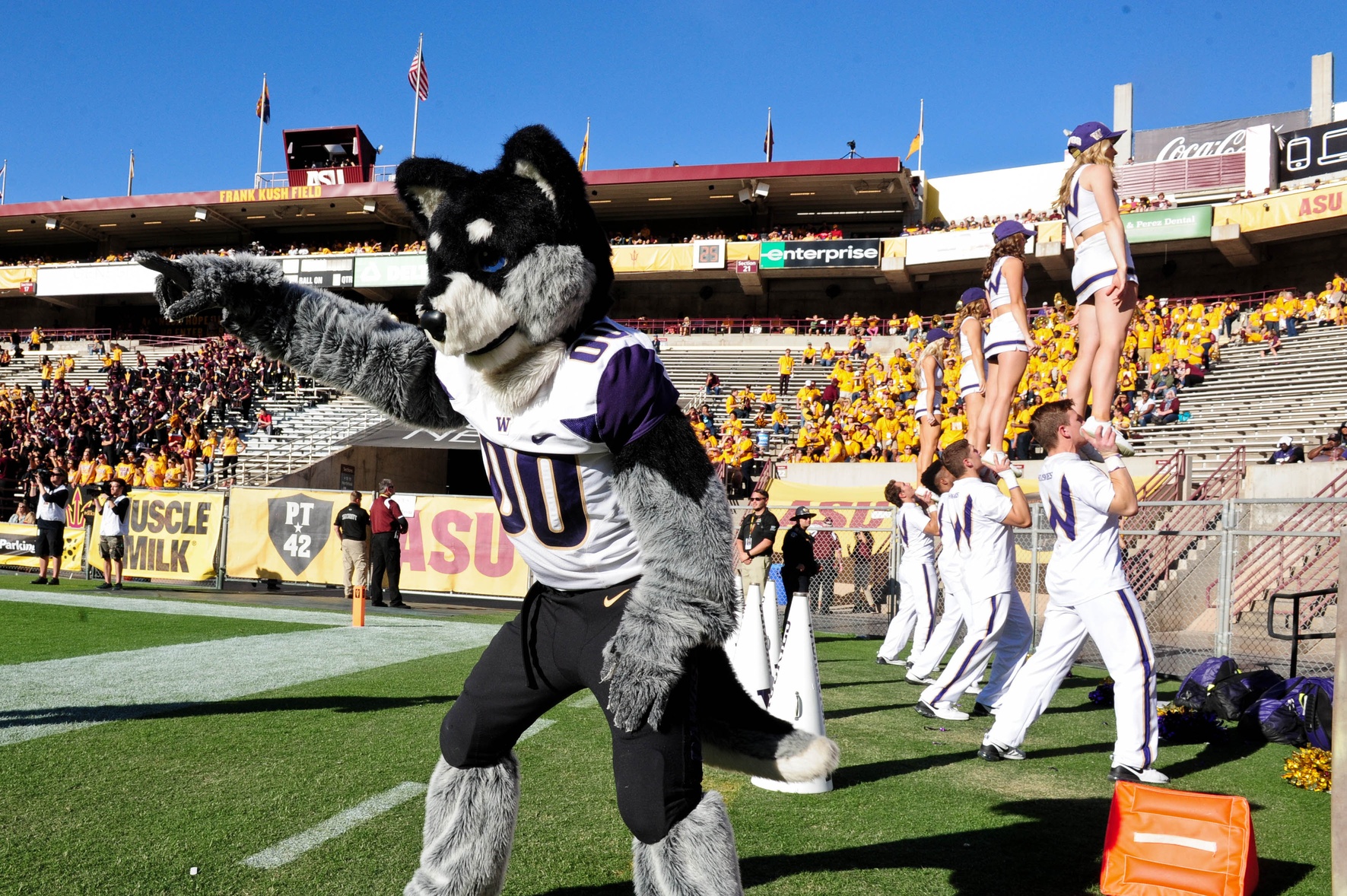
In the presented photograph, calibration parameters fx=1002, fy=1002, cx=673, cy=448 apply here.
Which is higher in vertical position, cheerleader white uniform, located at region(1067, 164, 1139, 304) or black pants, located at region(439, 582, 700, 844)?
cheerleader white uniform, located at region(1067, 164, 1139, 304)

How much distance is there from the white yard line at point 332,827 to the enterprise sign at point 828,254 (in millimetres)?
28474

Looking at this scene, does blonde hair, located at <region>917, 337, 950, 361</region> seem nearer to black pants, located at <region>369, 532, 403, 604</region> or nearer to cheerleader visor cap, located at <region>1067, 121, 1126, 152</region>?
cheerleader visor cap, located at <region>1067, 121, 1126, 152</region>

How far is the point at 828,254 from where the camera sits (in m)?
30.9

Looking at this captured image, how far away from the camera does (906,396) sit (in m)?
21.4

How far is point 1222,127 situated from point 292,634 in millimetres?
33262

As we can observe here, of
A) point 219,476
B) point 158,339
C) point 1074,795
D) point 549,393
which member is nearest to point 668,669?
point 549,393

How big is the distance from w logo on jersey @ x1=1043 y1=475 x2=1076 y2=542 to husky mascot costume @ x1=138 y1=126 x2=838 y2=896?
9.71 feet

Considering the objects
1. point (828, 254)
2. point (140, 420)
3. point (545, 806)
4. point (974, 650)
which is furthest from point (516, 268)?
point (828, 254)

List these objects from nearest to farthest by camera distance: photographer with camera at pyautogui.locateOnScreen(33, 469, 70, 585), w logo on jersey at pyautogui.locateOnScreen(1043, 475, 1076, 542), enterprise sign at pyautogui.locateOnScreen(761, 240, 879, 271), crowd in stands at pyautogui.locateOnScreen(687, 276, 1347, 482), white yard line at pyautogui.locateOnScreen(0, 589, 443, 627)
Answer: w logo on jersey at pyautogui.locateOnScreen(1043, 475, 1076, 542)
white yard line at pyautogui.locateOnScreen(0, 589, 443, 627)
photographer with camera at pyautogui.locateOnScreen(33, 469, 70, 585)
crowd in stands at pyautogui.locateOnScreen(687, 276, 1347, 482)
enterprise sign at pyautogui.locateOnScreen(761, 240, 879, 271)

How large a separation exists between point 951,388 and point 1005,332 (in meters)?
17.0

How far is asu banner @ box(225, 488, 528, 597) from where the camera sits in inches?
553

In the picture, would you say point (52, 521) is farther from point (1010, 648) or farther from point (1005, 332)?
point (1005, 332)

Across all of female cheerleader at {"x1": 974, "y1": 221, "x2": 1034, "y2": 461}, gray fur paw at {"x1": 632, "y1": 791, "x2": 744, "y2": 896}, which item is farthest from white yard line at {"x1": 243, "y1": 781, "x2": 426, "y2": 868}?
female cheerleader at {"x1": 974, "y1": 221, "x2": 1034, "y2": 461}

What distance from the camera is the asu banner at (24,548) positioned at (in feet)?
55.4
